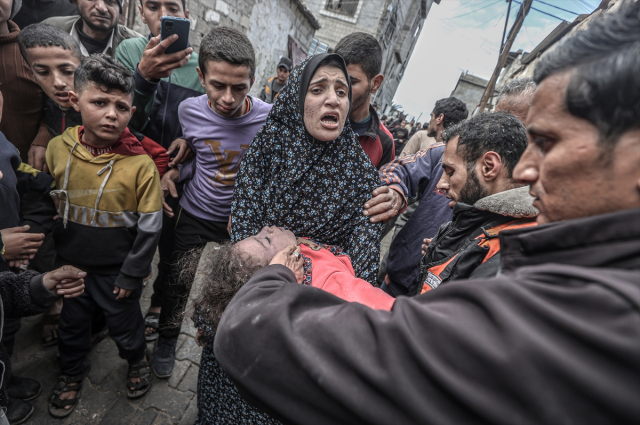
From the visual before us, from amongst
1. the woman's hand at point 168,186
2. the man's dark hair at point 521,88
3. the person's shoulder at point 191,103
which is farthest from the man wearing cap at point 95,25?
the man's dark hair at point 521,88

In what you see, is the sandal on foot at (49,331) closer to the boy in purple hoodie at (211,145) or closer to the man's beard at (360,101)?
the boy in purple hoodie at (211,145)

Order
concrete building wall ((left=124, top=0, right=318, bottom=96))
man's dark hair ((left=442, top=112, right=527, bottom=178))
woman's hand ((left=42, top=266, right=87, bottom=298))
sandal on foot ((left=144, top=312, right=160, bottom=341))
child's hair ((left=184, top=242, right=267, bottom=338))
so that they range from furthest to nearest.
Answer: concrete building wall ((left=124, top=0, right=318, bottom=96)) < sandal on foot ((left=144, top=312, right=160, bottom=341)) < woman's hand ((left=42, top=266, right=87, bottom=298)) < man's dark hair ((left=442, top=112, right=527, bottom=178)) < child's hair ((left=184, top=242, right=267, bottom=338))

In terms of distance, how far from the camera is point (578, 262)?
1.93 feet

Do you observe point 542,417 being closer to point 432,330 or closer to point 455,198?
point 432,330

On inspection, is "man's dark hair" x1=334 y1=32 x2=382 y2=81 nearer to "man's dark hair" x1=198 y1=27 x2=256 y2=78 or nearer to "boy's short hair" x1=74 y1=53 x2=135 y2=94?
"man's dark hair" x1=198 y1=27 x2=256 y2=78

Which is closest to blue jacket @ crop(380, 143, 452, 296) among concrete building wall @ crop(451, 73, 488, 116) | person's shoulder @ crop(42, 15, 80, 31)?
person's shoulder @ crop(42, 15, 80, 31)

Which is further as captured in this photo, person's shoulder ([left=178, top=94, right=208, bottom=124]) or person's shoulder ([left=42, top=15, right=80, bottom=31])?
person's shoulder ([left=42, top=15, right=80, bottom=31])

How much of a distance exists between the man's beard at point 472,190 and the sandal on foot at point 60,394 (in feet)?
9.98

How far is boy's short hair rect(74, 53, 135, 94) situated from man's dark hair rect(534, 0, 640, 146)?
7.91ft

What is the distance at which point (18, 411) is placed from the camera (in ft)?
6.48

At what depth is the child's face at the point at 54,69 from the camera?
223cm

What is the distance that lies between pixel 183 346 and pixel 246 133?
2.16 m

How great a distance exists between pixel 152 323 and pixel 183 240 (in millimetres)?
1030

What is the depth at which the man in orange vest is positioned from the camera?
1.32m
